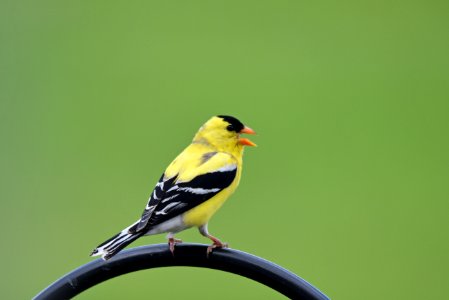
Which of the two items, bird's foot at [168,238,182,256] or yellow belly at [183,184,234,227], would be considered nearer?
bird's foot at [168,238,182,256]

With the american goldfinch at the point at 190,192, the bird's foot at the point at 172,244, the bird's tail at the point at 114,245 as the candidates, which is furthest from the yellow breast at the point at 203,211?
the bird's tail at the point at 114,245

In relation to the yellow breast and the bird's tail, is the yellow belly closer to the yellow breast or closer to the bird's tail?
the yellow breast

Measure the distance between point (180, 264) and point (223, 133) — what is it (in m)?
0.81

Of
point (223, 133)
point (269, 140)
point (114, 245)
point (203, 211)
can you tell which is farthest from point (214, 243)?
point (269, 140)

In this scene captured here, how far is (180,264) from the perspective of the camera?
2.74 m

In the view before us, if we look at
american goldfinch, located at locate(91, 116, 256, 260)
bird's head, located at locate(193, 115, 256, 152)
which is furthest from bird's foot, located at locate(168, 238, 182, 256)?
bird's head, located at locate(193, 115, 256, 152)

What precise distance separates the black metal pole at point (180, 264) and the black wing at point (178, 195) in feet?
0.57

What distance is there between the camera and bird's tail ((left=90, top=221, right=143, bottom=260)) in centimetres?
261

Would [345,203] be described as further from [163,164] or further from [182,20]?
[182,20]

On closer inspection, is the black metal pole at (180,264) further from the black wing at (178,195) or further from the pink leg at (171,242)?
the black wing at (178,195)

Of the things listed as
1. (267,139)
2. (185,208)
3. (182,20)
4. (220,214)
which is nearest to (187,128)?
(267,139)

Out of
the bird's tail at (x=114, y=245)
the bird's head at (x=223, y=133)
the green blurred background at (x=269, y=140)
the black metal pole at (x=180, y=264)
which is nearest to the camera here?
the black metal pole at (x=180, y=264)

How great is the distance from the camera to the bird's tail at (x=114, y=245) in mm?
2611

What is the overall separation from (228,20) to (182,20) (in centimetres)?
73
